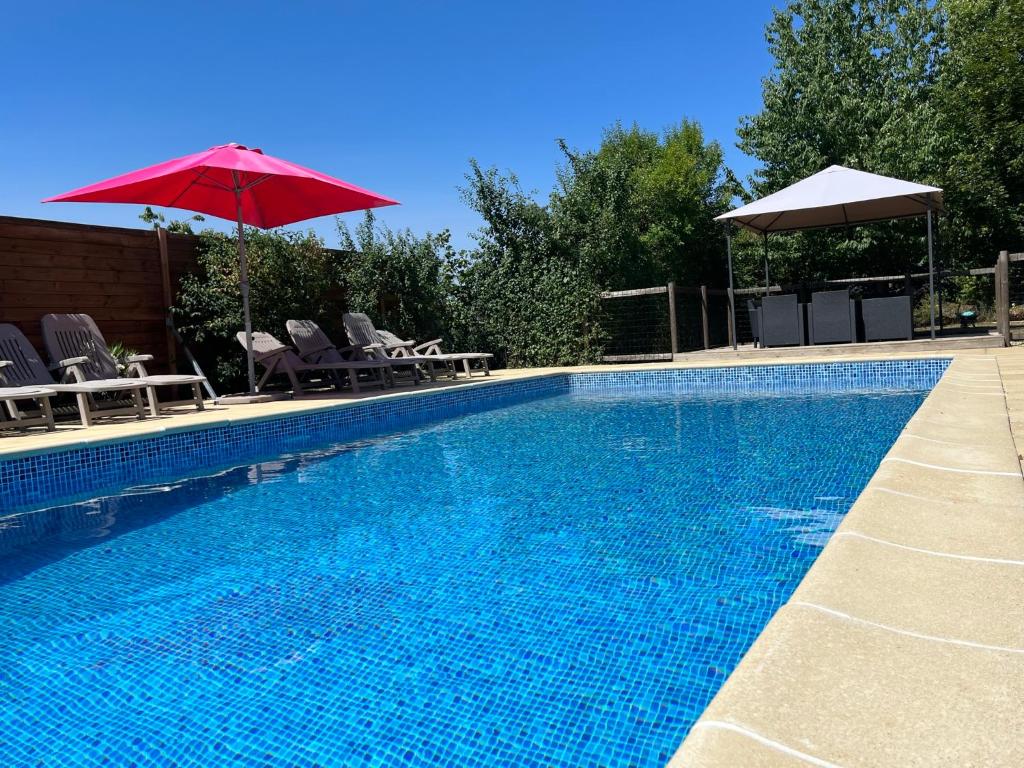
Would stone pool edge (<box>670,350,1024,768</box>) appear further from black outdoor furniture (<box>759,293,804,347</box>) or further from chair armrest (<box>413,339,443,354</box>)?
black outdoor furniture (<box>759,293,804,347</box>)

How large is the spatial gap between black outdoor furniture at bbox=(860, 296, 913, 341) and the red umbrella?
22.1ft

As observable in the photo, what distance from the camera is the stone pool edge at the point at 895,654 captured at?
1036 mm

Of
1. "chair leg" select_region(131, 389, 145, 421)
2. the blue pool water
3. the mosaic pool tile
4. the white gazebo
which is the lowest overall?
the blue pool water

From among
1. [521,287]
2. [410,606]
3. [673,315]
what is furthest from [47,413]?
[673,315]

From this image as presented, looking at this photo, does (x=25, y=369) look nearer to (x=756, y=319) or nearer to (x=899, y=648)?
Result: (x=899, y=648)

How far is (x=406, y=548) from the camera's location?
3150 millimetres

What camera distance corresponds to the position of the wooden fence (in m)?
7.01

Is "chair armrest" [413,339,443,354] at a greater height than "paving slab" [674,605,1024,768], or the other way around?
"chair armrest" [413,339,443,354]

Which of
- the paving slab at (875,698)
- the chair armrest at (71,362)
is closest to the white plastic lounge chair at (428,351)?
the chair armrest at (71,362)

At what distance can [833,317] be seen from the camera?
9.93 metres

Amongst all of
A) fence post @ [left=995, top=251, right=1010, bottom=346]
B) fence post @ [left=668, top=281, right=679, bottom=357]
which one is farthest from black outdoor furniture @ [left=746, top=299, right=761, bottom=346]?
fence post @ [left=995, top=251, right=1010, bottom=346]

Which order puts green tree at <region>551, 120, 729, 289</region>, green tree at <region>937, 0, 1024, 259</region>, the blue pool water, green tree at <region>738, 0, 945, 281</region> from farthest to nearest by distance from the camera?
1. green tree at <region>937, 0, 1024, 259</region>
2. green tree at <region>738, 0, 945, 281</region>
3. green tree at <region>551, 120, 729, 289</region>
4. the blue pool water

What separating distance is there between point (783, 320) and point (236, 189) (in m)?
7.60

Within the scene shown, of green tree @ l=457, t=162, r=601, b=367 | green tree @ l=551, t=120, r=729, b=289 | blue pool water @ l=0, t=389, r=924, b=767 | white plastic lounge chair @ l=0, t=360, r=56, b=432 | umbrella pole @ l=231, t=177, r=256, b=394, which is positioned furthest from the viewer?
green tree @ l=551, t=120, r=729, b=289
